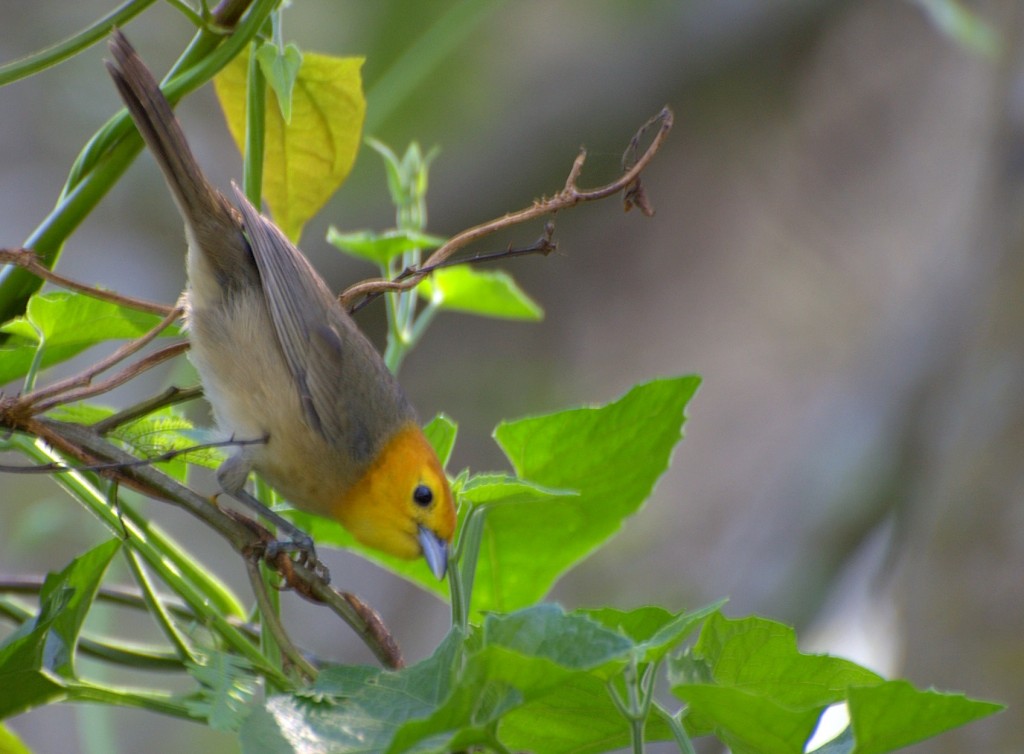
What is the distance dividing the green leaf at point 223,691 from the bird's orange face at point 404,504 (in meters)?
0.86

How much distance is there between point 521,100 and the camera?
347 inches

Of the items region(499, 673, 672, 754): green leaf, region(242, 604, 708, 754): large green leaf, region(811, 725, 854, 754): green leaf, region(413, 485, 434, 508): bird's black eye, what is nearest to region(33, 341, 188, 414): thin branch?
region(242, 604, 708, 754): large green leaf

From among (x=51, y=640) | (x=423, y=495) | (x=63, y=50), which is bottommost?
(x=51, y=640)

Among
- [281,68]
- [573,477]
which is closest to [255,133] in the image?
[281,68]

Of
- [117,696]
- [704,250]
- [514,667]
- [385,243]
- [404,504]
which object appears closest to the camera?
[514,667]

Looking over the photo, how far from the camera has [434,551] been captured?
240 centimetres

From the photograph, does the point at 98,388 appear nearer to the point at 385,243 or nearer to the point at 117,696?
the point at 117,696

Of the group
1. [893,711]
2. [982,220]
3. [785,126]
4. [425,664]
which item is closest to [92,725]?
[425,664]

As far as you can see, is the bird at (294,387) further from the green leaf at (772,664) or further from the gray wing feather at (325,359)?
the green leaf at (772,664)

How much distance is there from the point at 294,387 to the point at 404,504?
17.6 inches

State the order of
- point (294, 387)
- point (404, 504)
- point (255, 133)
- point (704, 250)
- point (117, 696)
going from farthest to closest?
point (704, 250), point (294, 387), point (404, 504), point (255, 133), point (117, 696)

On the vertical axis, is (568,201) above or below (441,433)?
above

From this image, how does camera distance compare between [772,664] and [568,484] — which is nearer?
[772,664]

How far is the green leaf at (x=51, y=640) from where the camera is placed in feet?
4.57
